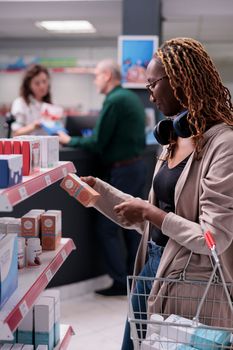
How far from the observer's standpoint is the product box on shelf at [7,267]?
5.71 feet

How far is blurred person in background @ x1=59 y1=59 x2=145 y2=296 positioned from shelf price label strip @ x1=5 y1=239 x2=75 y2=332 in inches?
68.3

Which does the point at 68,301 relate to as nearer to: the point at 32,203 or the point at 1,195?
the point at 32,203

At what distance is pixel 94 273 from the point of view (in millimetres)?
4688

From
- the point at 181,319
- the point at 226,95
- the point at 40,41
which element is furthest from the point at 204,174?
the point at 40,41

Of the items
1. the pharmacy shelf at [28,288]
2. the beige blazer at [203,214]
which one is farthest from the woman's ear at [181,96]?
the pharmacy shelf at [28,288]

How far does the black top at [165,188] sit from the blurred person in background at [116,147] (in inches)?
88.9

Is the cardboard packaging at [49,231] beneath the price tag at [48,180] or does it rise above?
beneath

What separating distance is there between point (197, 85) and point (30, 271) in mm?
1035

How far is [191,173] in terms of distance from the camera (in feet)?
6.29

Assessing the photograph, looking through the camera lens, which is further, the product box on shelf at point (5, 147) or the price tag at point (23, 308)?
the product box on shelf at point (5, 147)

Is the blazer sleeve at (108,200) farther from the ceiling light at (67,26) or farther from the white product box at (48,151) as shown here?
the ceiling light at (67,26)

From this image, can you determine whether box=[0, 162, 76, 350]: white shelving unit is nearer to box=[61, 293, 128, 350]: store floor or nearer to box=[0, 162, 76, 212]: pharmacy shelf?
box=[0, 162, 76, 212]: pharmacy shelf

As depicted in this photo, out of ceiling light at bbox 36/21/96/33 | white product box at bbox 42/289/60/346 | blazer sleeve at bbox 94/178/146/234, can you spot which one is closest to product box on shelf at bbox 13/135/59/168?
blazer sleeve at bbox 94/178/146/234

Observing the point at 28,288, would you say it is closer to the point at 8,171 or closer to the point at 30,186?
the point at 30,186
